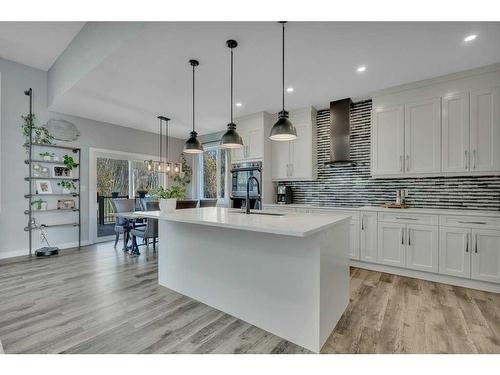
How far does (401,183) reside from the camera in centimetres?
372

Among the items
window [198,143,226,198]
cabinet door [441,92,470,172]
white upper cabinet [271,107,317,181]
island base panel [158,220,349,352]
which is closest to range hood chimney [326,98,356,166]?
white upper cabinet [271,107,317,181]

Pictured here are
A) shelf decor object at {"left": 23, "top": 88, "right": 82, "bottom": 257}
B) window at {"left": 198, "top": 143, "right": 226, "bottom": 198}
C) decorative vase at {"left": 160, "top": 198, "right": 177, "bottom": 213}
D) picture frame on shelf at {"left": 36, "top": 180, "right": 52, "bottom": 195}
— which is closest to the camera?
decorative vase at {"left": 160, "top": 198, "right": 177, "bottom": 213}

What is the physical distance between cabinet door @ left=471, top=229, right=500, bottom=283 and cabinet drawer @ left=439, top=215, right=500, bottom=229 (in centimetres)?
6

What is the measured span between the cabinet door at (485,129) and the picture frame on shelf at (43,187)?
259 inches

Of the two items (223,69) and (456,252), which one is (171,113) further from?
(456,252)

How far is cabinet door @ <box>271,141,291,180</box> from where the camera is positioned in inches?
180

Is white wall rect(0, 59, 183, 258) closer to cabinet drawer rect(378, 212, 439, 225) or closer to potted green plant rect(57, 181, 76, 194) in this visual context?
potted green plant rect(57, 181, 76, 194)

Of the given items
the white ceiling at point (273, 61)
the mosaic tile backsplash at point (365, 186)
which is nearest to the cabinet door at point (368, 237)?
the mosaic tile backsplash at point (365, 186)

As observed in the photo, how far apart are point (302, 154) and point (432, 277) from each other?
8.48 feet

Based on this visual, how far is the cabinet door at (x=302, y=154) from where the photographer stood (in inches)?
170

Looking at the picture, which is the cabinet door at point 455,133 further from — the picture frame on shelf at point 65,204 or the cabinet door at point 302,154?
the picture frame on shelf at point 65,204

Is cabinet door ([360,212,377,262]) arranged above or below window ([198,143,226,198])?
below

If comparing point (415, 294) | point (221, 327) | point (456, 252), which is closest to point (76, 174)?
point (221, 327)

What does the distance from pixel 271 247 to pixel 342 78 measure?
2.52 metres
